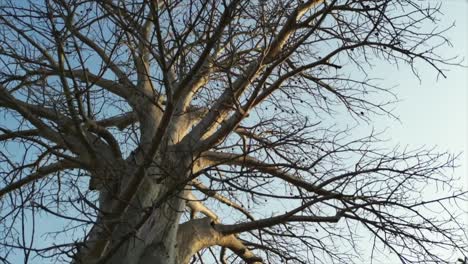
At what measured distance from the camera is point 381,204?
3.61m

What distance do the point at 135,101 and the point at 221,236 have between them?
1.40 meters

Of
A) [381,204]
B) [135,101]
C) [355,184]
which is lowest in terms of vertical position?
[381,204]

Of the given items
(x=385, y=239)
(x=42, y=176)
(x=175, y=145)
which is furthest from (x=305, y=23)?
(x=42, y=176)

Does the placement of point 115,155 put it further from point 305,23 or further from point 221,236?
point 305,23

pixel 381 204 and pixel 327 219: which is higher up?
pixel 381 204

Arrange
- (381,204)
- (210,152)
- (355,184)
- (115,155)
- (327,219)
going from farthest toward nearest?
(210,152) < (115,155) < (355,184) < (381,204) < (327,219)

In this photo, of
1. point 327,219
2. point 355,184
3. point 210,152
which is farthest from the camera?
point 210,152

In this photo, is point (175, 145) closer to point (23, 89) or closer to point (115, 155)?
point (115, 155)

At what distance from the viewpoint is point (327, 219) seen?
3238 mm

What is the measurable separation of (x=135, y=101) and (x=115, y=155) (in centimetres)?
76

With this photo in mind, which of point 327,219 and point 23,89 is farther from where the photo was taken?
point 23,89

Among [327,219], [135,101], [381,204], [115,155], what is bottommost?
[327,219]

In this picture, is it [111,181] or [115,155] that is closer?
[111,181]

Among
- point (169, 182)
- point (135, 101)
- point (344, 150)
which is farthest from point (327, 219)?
point (135, 101)
